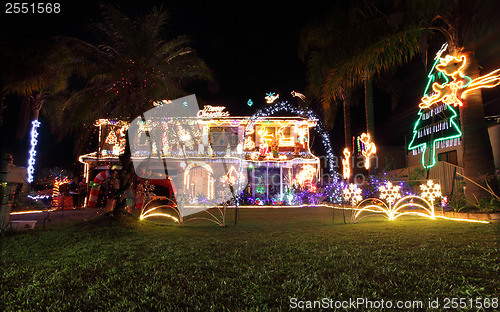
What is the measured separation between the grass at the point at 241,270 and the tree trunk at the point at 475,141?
2.70 m

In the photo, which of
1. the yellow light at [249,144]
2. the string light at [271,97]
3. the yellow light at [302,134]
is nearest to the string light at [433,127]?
the yellow light at [302,134]

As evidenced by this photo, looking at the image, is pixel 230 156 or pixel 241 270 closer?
pixel 241 270

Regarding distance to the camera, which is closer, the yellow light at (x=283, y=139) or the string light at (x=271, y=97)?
the string light at (x=271, y=97)

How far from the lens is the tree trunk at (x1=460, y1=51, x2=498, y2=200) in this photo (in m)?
8.70

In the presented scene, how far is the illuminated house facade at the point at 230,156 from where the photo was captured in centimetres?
1972

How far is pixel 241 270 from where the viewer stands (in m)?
4.08

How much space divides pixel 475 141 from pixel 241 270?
8.27 meters

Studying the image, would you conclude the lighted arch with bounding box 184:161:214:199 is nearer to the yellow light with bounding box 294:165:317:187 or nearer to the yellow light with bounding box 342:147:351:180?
the yellow light with bounding box 294:165:317:187

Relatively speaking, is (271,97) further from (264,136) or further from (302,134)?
(302,134)

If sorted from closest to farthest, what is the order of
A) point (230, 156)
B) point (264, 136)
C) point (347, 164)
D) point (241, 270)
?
1. point (241, 270)
2. point (347, 164)
3. point (230, 156)
4. point (264, 136)

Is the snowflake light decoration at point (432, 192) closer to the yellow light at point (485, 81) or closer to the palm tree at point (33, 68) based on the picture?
the yellow light at point (485, 81)

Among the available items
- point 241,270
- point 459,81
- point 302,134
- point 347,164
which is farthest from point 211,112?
point 241,270

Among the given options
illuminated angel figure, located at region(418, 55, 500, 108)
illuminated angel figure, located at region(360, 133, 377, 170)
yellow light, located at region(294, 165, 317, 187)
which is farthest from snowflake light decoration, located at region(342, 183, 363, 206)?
yellow light, located at region(294, 165, 317, 187)

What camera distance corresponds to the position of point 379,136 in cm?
3008
